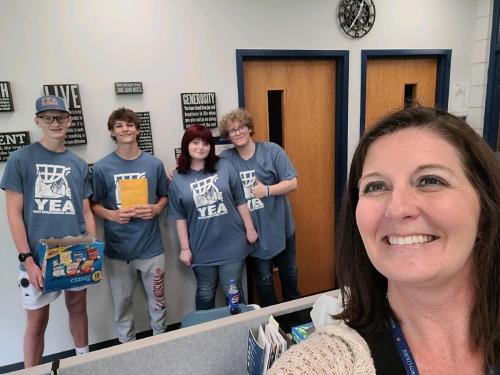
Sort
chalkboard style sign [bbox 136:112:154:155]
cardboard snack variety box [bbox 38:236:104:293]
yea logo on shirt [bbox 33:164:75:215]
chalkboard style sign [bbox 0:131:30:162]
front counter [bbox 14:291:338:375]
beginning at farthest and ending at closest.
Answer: chalkboard style sign [bbox 136:112:154:155] → chalkboard style sign [bbox 0:131:30:162] → yea logo on shirt [bbox 33:164:75:215] → cardboard snack variety box [bbox 38:236:104:293] → front counter [bbox 14:291:338:375]

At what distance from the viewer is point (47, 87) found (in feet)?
6.69

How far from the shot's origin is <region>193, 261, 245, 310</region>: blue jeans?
A: 227 cm

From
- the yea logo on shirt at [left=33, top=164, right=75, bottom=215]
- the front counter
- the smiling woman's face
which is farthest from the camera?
the yea logo on shirt at [left=33, top=164, right=75, bottom=215]

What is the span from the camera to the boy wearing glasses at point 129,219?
2.10 meters

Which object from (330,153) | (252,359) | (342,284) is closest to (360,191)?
(342,284)

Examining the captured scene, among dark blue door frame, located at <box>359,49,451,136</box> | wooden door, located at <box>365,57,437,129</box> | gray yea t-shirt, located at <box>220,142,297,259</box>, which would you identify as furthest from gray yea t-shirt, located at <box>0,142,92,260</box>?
wooden door, located at <box>365,57,437,129</box>

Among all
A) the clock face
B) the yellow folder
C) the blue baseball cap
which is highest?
the clock face

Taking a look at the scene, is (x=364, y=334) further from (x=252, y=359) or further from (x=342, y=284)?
(x=252, y=359)

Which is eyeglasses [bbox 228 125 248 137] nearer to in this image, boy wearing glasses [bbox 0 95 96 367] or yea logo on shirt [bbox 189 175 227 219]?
yea logo on shirt [bbox 189 175 227 219]

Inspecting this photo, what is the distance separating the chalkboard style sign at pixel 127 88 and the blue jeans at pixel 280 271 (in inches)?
55.4

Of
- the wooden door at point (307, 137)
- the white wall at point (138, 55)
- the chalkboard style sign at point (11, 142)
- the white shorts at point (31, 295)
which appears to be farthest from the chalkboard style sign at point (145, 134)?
the white shorts at point (31, 295)

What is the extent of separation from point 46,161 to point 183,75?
1008 millimetres

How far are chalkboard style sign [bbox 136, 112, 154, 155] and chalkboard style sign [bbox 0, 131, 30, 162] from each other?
0.65 m

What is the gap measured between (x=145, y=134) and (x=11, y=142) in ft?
2.50
